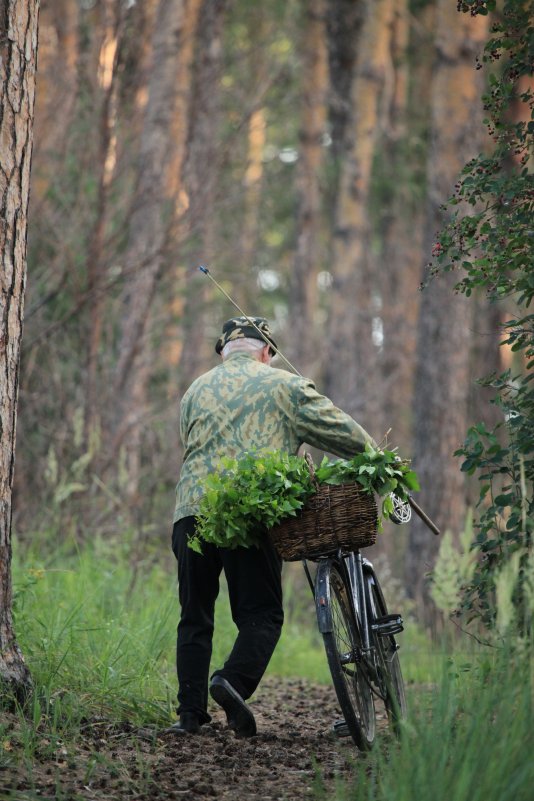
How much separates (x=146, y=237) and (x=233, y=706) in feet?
24.5

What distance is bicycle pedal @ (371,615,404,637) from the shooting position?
5.45 m

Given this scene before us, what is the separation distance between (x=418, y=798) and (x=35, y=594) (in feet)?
11.7

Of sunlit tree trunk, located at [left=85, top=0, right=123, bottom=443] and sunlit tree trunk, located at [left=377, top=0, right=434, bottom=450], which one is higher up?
sunlit tree trunk, located at [left=377, top=0, right=434, bottom=450]

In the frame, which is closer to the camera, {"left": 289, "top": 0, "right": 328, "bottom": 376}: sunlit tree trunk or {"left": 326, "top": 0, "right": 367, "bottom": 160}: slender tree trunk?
{"left": 289, "top": 0, "right": 328, "bottom": 376}: sunlit tree trunk

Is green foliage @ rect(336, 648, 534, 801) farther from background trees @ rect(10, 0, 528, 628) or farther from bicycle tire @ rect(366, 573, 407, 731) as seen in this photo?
background trees @ rect(10, 0, 528, 628)

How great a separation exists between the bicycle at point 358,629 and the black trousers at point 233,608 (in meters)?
0.24

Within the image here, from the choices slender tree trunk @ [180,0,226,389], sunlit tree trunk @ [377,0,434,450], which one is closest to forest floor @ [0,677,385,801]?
slender tree trunk @ [180,0,226,389]

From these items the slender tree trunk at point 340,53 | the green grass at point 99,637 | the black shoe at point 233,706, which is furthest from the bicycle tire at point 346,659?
the slender tree trunk at point 340,53

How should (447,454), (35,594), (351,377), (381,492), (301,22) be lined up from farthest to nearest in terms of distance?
1. (301,22)
2. (351,377)
3. (447,454)
4. (35,594)
5. (381,492)

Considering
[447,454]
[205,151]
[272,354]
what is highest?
[205,151]

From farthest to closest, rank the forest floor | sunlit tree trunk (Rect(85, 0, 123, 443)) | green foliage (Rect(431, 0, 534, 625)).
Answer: sunlit tree trunk (Rect(85, 0, 123, 443)), green foliage (Rect(431, 0, 534, 625)), the forest floor

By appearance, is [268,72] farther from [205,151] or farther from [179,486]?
[179,486]

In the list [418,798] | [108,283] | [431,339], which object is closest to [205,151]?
Answer: [108,283]

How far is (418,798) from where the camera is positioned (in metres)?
3.45
